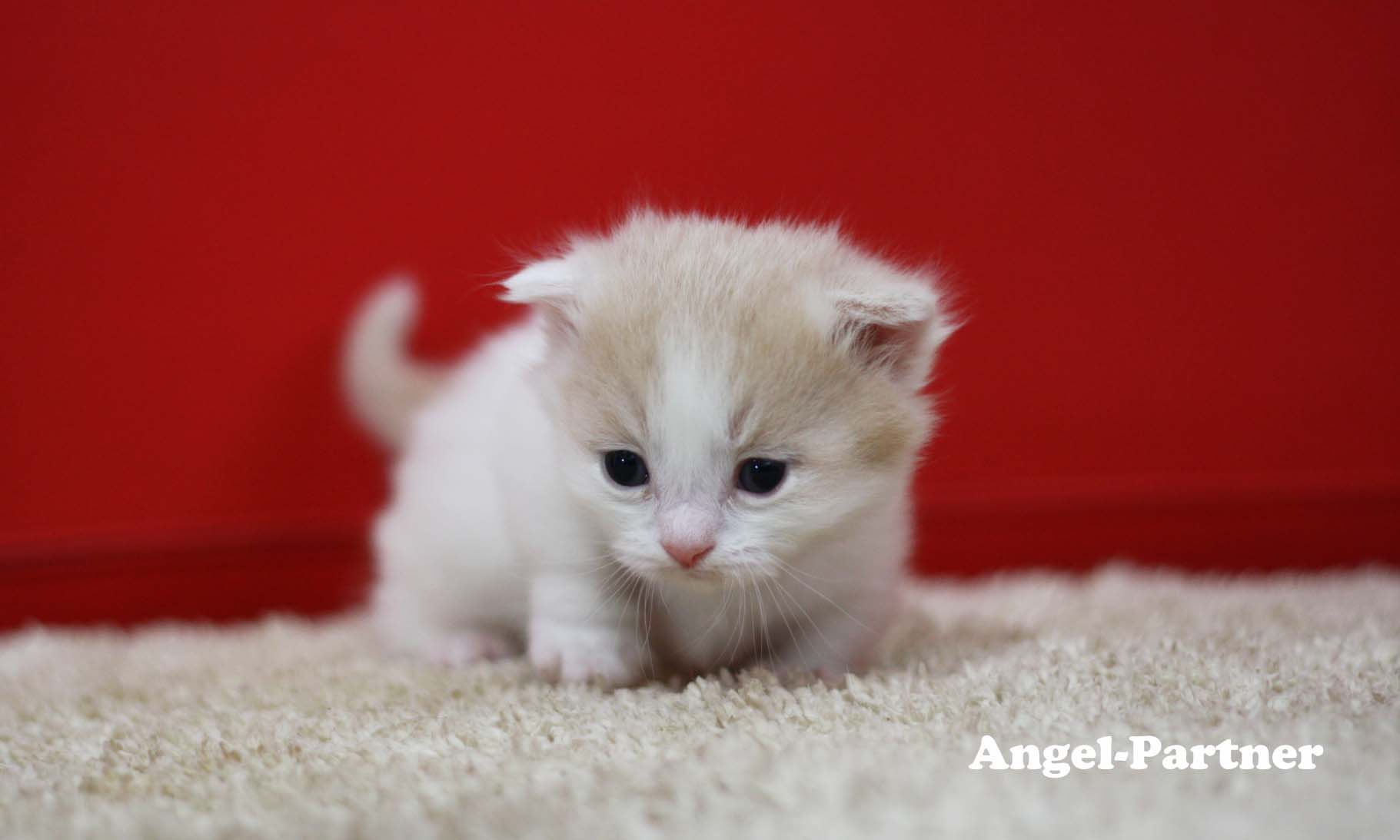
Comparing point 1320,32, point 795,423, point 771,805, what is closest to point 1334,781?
point 771,805

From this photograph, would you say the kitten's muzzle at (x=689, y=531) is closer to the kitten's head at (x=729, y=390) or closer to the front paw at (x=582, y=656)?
the kitten's head at (x=729, y=390)

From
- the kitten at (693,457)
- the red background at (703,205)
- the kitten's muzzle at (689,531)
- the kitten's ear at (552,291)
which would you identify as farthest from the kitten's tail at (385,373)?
the kitten's muzzle at (689,531)

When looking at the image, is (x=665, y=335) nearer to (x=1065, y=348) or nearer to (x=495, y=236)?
(x=495, y=236)

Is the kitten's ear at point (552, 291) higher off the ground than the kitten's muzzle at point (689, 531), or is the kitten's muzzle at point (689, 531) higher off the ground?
the kitten's ear at point (552, 291)

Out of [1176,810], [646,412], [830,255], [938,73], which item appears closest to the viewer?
[1176,810]

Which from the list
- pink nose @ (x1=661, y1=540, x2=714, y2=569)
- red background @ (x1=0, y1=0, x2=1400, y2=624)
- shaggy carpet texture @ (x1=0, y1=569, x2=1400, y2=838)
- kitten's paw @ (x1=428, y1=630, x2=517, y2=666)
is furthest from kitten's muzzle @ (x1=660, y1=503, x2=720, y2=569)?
red background @ (x1=0, y1=0, x2=1400, y2=624)

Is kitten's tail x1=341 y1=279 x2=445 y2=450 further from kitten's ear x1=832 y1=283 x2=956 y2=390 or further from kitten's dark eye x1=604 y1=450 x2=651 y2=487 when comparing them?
kitten's ear x1=832 y1=283 x2=956 y2=390
